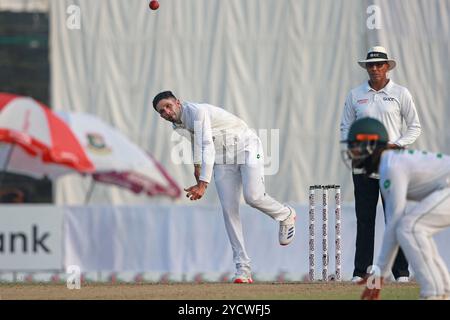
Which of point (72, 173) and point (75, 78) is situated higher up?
point (75, 78)

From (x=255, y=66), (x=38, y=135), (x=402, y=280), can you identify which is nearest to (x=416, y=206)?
(x=402, y=280)

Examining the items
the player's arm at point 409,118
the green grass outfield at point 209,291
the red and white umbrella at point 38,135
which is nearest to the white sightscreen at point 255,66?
the red and white umbrella at point 38,135

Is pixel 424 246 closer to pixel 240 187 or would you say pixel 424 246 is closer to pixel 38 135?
pixel 240 187

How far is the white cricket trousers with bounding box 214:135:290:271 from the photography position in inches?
459

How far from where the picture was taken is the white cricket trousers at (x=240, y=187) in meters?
11.7

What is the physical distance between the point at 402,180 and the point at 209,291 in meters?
2.01

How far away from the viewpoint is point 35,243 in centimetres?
1559

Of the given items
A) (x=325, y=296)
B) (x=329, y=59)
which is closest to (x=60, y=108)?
(x=329, y=59)

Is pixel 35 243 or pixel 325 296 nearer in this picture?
pixel 325 296

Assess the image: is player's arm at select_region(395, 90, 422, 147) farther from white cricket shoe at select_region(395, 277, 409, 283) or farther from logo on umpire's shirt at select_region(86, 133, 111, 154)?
logo on umpire's shirt at select_region(86, 133, 111, 154)

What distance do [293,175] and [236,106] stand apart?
101 centimetres

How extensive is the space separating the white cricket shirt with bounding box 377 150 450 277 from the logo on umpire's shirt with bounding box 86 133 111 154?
7.38 m

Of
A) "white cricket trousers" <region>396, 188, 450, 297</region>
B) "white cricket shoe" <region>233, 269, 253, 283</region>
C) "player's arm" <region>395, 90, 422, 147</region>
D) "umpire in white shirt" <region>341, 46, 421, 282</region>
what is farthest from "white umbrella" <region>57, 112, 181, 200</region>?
"white cricket trousers" <region>396, 188, 450, 297</region>
